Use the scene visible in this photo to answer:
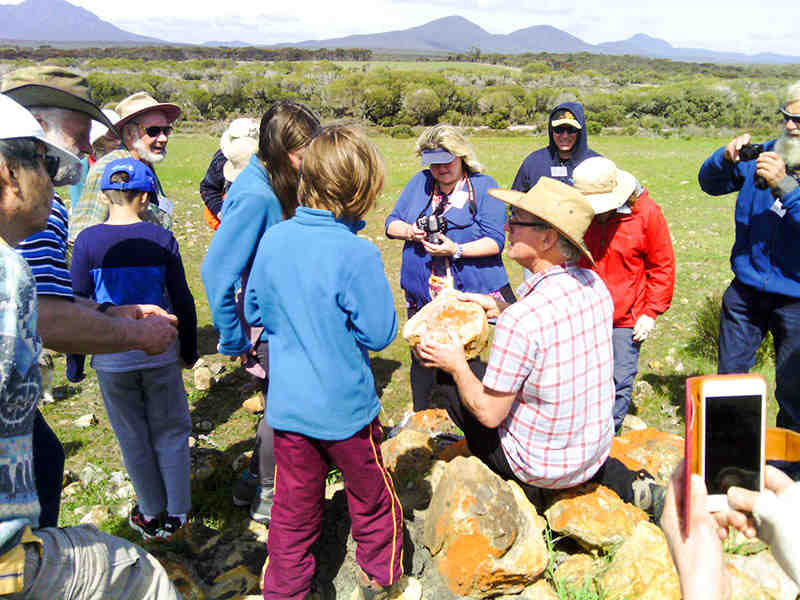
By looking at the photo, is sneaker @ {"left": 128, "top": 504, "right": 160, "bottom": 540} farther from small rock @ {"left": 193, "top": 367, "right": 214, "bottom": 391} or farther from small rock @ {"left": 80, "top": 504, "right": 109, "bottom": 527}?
small rock @ {"left": 193, "top": 367, "right": 214, "bottom": 391}

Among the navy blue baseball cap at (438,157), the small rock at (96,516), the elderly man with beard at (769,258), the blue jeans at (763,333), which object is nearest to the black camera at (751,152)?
the elderly man with beard at (769,258)

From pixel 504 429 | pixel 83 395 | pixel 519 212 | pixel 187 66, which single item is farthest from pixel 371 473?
pixel 187 66

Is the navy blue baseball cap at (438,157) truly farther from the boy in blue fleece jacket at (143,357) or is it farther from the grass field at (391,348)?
the grass field at (391,348)

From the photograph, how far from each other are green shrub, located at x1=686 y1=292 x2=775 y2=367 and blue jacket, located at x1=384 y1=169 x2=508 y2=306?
3.00 metres

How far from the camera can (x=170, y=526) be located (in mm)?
3594

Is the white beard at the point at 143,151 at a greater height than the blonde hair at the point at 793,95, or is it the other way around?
the blonde hair at the point at 793,95

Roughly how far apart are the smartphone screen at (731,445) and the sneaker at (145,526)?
324cm

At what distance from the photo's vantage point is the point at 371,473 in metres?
2.68

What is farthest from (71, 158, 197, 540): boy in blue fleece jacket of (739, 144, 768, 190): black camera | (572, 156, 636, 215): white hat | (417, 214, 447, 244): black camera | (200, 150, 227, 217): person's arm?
(739, 144, 768, 190): black camera

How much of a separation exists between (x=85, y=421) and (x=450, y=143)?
12.9ft

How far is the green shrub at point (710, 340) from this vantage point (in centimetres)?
587

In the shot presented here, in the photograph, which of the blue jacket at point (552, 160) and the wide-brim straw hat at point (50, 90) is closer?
the wide-brim straw hat at point (50, 90)

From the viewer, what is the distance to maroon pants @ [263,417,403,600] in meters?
2.64

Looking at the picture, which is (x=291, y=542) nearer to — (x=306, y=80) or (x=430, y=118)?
(x=430, y=118)
